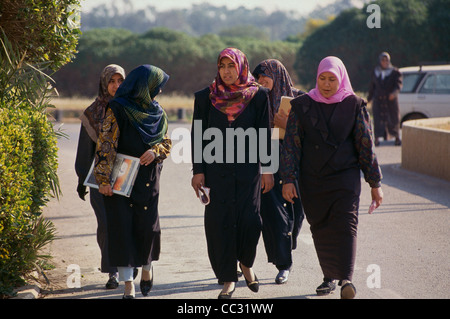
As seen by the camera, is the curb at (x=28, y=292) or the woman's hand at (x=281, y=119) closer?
the curb at (x=28, y=292)

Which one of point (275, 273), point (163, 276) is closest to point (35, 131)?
point (163, 276)

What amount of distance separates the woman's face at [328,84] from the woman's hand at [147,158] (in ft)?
4.55

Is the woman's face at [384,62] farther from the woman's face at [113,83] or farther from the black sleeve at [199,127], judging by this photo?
the black sleeve at [199,127]

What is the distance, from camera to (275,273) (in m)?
6.99

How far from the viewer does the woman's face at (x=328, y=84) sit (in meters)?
5.88

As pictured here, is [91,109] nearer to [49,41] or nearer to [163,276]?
[49,41]

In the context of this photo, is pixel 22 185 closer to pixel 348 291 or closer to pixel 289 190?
pixel 289 190

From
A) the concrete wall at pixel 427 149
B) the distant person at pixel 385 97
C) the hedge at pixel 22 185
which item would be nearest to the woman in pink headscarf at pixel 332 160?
the hedge at pixel 22 185

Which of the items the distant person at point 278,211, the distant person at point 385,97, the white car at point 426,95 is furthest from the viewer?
the white car at point 426,95

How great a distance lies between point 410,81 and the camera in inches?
776

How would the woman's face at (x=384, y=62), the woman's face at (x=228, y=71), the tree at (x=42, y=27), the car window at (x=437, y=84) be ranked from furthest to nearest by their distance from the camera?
the car window at (x=437, y=84) → the woman's face at (x=384, y=62) → the tree at (x=42, y=27) → the woman's face at (x=228, y=71)

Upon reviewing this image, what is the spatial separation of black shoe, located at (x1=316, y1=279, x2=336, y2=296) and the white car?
13.7m

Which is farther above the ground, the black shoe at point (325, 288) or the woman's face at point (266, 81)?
the woman's face at point (266, 81)
